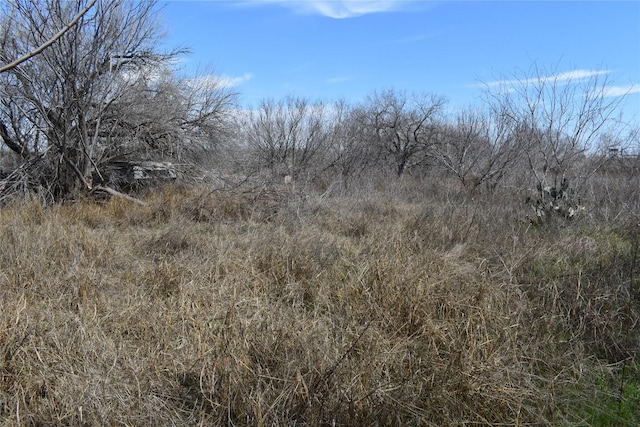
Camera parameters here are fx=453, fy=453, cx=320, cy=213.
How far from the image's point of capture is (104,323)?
3.56 meters

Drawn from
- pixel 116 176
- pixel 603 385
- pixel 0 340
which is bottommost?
pixel 603 385

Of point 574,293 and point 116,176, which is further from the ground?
point 116,176

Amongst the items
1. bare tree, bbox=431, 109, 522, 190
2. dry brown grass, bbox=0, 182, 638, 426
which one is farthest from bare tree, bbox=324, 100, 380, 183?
dry brown grass, bbox=0, 182, 638, 426

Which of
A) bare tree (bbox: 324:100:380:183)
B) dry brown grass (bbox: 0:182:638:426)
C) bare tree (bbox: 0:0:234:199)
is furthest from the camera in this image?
bare tree (bbox: 324:100:380:183)

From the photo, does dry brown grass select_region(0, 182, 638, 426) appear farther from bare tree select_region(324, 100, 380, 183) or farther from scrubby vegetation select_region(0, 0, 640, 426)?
bare tree select_region(324, 100, 380, 183)

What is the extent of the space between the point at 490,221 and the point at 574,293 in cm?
292

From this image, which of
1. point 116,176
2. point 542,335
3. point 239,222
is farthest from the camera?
point 116,176

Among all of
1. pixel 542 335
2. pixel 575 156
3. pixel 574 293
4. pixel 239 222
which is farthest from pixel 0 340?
pixel 575 156

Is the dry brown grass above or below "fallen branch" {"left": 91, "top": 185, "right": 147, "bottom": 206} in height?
below

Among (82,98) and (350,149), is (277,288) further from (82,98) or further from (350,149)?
(350,149)

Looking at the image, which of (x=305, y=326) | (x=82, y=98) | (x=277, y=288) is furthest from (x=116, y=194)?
(x=305, y=326)

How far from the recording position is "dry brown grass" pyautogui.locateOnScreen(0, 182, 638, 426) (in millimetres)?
2580

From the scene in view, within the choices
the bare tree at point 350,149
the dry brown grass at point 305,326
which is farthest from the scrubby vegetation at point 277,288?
the bare tree at point 350,149

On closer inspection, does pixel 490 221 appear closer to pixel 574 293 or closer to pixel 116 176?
pixel 574 293
